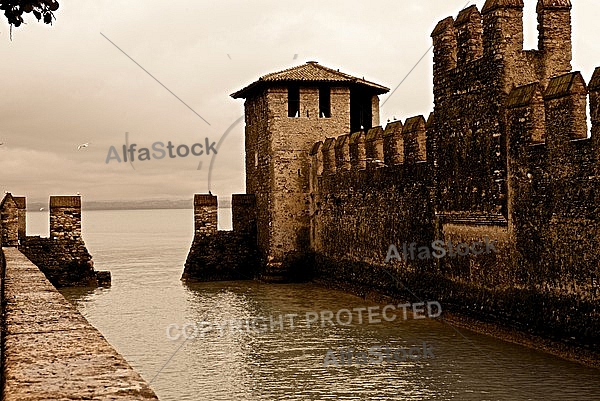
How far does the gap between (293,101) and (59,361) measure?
16.7 m

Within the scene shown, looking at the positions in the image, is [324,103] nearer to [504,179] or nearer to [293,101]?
[293,101]

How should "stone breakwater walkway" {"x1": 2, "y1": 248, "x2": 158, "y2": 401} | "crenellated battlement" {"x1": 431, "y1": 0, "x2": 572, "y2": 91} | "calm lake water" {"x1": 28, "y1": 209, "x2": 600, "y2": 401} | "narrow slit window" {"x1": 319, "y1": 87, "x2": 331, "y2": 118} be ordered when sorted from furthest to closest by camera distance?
"narrow slit window" {"x1": 319, "y1": 87, "x2": 331, "y2": 118} → "crenellated battlement" {"x1": 431, "y1": 0, "x2": 572, "y2": 91} → "calm lake water" {"x1": 28, "y1": 209, "x2": 600, "y2": 401} → "stone breakwater walkway" {"x1": 2, "y1": 248, "x2": 158, "y2": 401}

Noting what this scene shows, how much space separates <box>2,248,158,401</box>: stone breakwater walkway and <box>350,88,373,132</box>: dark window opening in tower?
611 inches

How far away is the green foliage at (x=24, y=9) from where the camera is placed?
3.35 m

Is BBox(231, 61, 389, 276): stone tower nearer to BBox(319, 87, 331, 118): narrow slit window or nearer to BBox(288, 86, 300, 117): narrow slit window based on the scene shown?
BBox(288, 86, 300, 117): narrow slit window

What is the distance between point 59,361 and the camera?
3.67 m

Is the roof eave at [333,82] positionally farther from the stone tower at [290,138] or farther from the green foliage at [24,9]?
the green foliage at [24,9]

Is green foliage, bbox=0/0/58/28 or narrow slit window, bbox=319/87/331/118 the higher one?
narrow slit window, bbox=319/87/331/118

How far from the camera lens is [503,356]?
9.91m

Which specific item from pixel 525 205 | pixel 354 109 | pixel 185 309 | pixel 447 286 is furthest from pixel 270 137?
pixel 525 205

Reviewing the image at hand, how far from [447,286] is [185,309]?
17.0ft

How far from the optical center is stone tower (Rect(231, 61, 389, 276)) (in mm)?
19219

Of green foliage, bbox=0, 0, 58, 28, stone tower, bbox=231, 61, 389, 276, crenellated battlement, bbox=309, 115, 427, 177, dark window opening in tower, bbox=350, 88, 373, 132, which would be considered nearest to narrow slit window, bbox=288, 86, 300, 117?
stone tower, bbox=231, 61, 389, 276

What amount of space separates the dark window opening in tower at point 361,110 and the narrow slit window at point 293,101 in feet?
5.10
